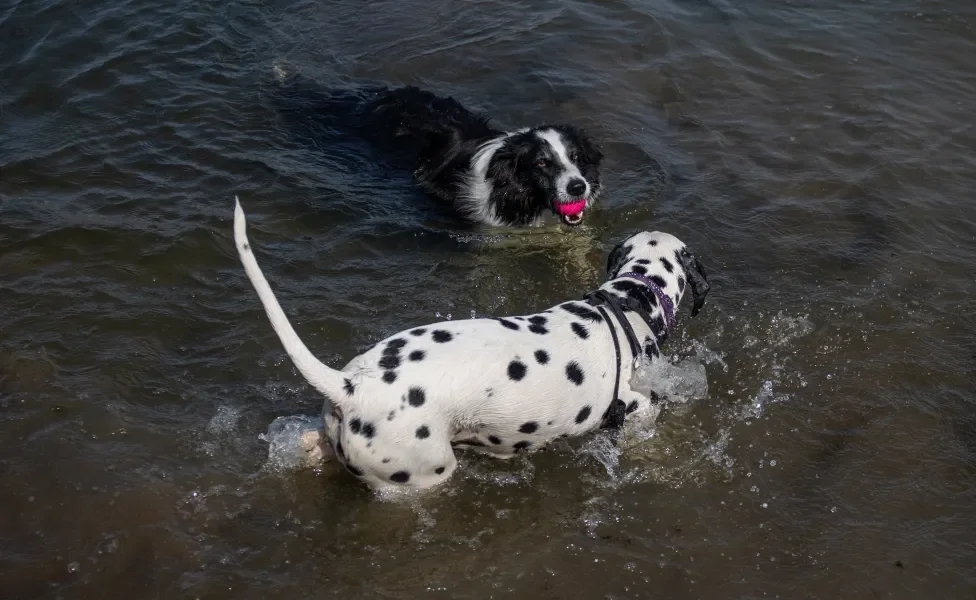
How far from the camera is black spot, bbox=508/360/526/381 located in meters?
4.32

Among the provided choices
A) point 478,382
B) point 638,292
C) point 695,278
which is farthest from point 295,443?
point 695,278

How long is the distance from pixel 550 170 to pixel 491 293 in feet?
4.05

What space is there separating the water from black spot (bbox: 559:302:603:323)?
78 cm

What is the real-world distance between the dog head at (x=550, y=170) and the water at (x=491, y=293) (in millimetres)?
412

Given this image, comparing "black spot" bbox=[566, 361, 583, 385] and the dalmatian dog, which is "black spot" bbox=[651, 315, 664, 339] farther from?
"black spot" bbox=[566, 361, 583, 385]

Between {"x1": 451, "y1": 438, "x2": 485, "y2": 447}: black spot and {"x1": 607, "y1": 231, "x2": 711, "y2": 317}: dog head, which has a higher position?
{"x1": 607, "y1": 231, "x2": 711, "y2": 317}: dog head

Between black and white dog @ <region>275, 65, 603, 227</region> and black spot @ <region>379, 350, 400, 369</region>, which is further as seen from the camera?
black and white dog @ <region>275, 65, 603, 227</region>

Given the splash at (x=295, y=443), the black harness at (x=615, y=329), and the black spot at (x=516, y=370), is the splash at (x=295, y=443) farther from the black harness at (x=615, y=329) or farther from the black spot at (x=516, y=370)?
the black harness at (x=615, y=329)

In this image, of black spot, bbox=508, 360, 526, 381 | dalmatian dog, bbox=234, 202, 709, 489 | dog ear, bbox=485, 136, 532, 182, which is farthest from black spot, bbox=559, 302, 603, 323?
dog ear, bbox=485, 136, 532, 182

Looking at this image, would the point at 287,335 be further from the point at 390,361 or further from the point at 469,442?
the point at 469,442

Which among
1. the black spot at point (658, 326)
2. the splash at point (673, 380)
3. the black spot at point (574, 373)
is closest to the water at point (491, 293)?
the splash at point (673, 380)

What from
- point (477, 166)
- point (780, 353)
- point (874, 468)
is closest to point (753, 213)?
point (780, 353)

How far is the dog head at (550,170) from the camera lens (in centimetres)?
691

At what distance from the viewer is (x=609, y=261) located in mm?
5754
